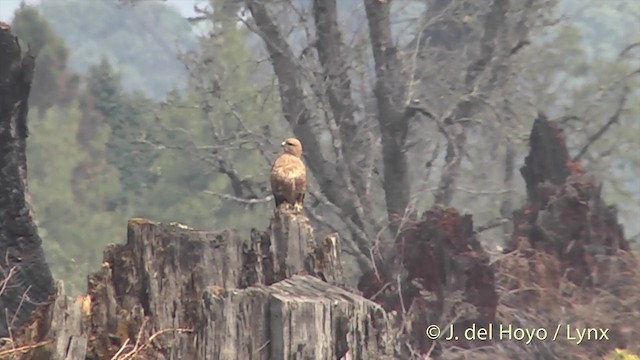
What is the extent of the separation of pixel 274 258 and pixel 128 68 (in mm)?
54815

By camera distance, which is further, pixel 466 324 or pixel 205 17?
pixel 205 17

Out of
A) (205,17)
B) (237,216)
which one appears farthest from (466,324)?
(237,216)

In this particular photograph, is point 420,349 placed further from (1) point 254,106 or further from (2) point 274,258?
(1) point 254,106

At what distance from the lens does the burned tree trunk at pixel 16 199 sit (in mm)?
6457

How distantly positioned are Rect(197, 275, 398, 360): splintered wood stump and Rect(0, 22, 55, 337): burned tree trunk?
267 cm

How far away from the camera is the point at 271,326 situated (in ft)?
12.8

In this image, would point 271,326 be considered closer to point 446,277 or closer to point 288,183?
point 288,183

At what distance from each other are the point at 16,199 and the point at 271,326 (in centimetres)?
297

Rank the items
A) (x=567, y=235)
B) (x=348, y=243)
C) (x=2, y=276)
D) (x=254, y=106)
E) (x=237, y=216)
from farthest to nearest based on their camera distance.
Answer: (x=237, y=216)
(x=254, y=106)
(x=348, y=243)
(x=567, y=235)
(x=2, y=276)

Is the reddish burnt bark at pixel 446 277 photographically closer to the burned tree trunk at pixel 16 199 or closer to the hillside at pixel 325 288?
the hillside at pixel 325 288

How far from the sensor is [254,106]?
1758cm

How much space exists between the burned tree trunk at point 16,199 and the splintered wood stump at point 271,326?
267 centimetres

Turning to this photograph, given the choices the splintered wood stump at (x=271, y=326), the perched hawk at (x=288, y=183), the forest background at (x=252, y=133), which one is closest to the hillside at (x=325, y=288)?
the splintered wood stump at (x=271, y=326)

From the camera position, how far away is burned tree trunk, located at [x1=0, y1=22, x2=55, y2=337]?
6.46m
